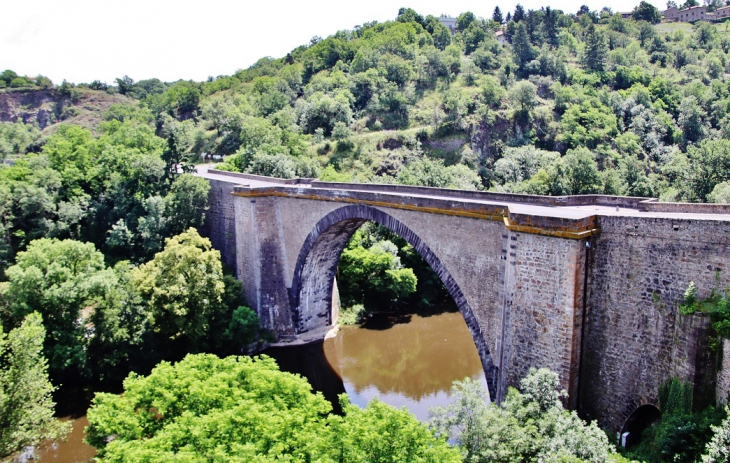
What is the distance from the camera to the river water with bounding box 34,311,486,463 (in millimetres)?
21000

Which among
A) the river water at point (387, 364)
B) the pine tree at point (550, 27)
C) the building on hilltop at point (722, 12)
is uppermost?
the building on hilltop at point (722, 12)

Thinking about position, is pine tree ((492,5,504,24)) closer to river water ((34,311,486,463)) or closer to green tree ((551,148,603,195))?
green tree ((551,148,603,195))

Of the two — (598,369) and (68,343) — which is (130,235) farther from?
(598,369)

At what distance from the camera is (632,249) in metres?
13.0

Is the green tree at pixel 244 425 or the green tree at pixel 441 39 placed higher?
the green tree at pixel 441 39

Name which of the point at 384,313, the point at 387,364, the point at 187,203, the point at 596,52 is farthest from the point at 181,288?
the point at 596,52

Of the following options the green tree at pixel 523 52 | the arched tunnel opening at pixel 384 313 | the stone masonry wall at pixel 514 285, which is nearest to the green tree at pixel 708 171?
the arched tunnel opening at pixel 384 313

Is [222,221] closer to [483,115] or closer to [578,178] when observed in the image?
[578,178]

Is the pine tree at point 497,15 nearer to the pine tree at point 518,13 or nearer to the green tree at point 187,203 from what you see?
the pine tree at point 518,13

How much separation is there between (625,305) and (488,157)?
4069cm

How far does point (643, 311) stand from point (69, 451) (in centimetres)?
1992

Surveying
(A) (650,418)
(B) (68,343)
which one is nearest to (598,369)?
(A) (650,418)

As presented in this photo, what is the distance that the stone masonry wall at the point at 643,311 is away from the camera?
11.8m

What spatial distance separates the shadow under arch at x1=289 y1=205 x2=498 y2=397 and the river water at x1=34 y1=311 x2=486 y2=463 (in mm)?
1653
